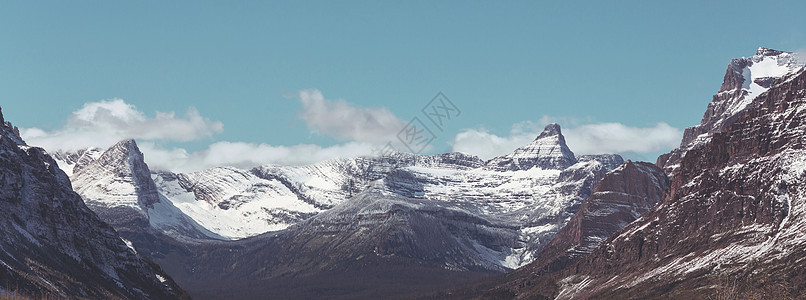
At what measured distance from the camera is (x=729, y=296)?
145375mm
